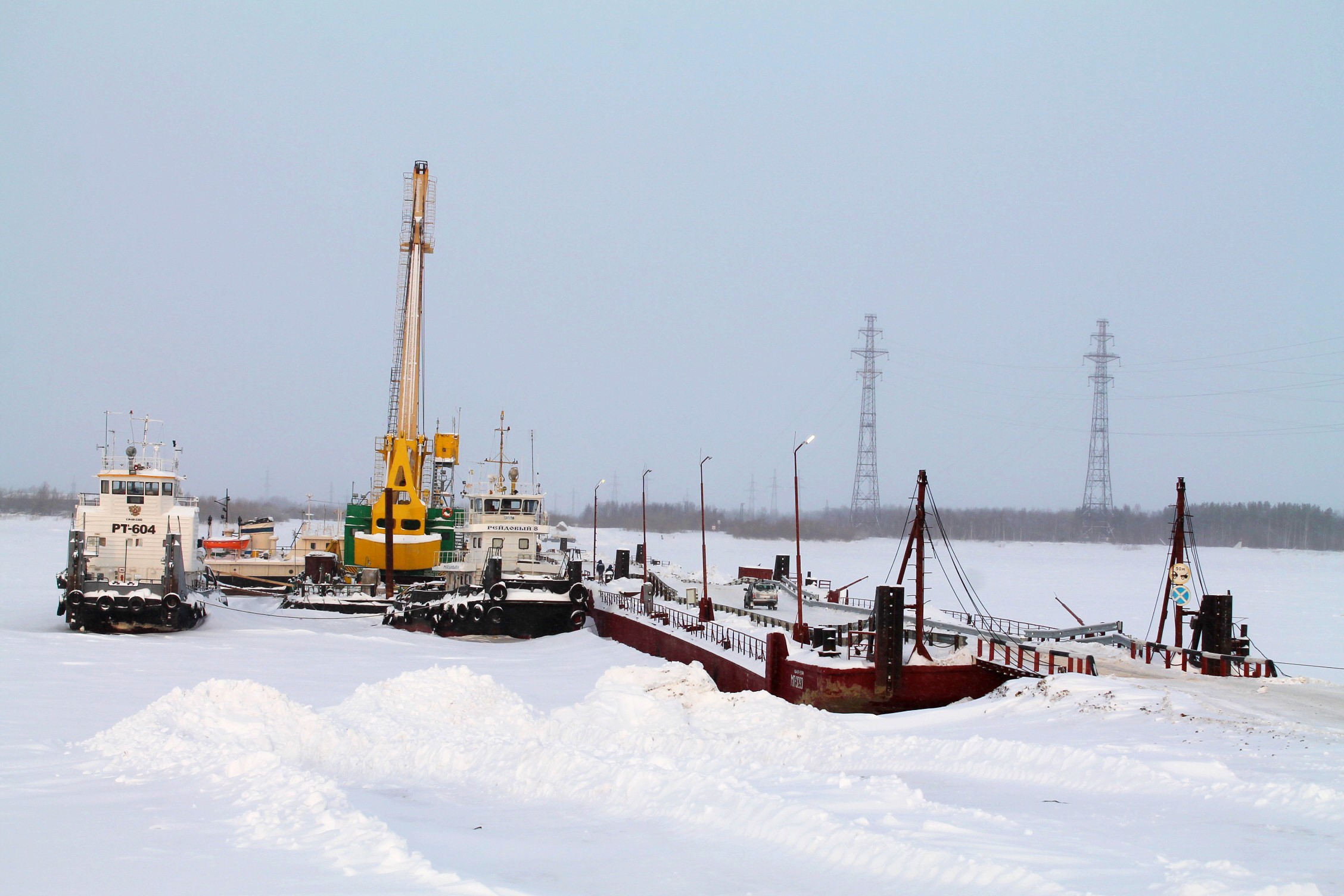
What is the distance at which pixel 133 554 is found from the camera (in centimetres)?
3762

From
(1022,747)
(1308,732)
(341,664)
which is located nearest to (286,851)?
(1022,747)

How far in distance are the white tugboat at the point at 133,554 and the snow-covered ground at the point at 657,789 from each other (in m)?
11.6

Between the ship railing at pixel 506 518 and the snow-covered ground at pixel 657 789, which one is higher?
the ship railing at pixel 506 518

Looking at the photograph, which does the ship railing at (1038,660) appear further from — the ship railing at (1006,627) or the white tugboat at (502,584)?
the white tugboat at (502,584)

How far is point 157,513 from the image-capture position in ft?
125

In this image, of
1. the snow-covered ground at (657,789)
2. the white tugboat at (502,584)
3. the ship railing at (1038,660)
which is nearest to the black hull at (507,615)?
the white tugboat at (502,584)

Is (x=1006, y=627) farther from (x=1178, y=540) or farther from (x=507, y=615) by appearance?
(x=507, y=615)

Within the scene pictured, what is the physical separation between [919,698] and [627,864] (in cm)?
1444

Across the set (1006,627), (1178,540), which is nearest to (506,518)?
(1006,627)

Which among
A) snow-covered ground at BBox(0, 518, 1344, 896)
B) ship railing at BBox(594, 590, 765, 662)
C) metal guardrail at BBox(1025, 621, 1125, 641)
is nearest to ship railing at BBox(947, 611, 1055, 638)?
metal guardrail at BBox(1025, 621, 1125, 641)

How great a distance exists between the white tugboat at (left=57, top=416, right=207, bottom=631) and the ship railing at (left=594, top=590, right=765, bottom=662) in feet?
54.0

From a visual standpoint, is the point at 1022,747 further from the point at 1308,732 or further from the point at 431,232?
the point at 431,232

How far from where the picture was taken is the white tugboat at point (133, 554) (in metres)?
34.5

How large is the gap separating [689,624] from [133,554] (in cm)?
2158
